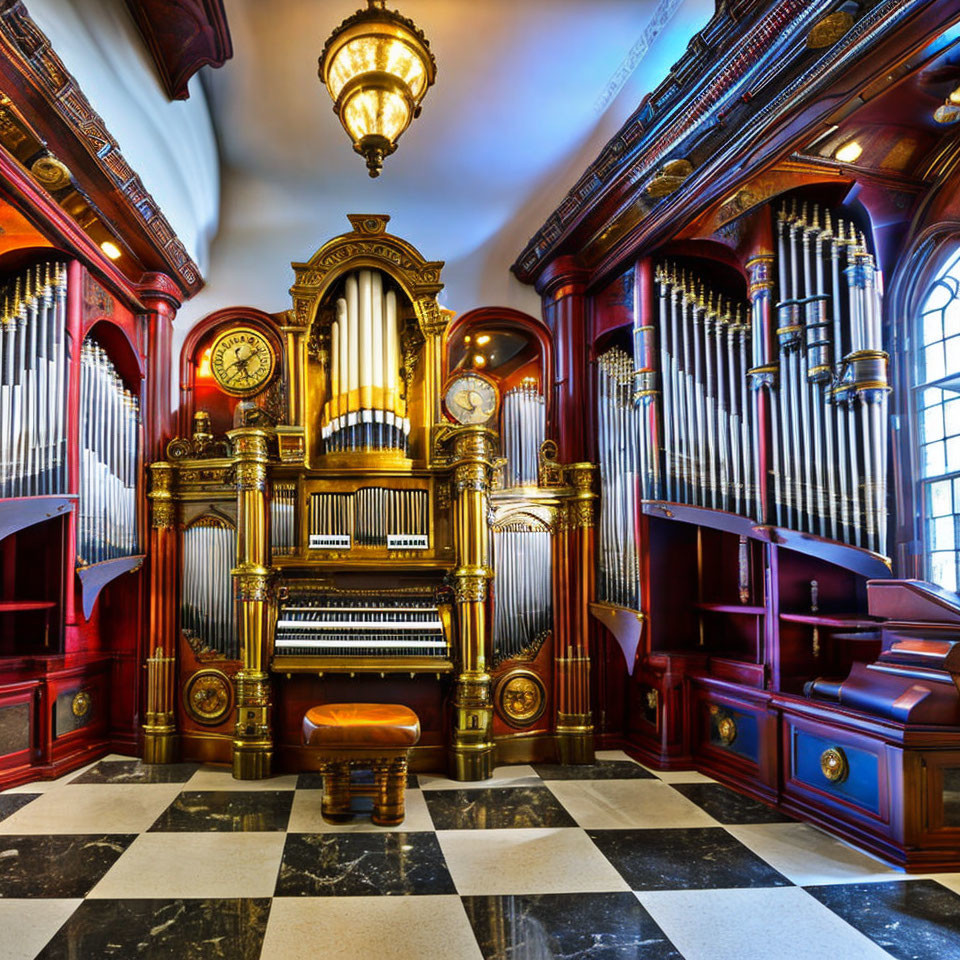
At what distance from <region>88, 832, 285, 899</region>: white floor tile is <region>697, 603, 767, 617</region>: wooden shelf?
331 cm

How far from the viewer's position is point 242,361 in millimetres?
7082

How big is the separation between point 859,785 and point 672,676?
1.70 m

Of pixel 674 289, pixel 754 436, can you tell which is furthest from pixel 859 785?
pixel 674 289

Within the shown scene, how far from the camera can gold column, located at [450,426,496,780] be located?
5383mm

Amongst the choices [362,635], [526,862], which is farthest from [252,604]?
[526,862]

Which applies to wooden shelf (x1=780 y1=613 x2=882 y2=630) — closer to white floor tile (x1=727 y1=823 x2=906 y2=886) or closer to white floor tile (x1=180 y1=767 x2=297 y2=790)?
white floor tile (x1=727 y1=823 x2=906 y2=886)

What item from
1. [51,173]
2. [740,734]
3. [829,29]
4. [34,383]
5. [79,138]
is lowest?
[740,734]

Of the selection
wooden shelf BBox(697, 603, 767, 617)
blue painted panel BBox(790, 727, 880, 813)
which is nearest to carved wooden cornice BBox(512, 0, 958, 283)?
wooden shelf BBox(697, 603, 767, 617)

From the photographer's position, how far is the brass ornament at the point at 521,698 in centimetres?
591

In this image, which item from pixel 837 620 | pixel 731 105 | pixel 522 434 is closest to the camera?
pixel 731 105

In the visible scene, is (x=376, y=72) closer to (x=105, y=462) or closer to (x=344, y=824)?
(x=105, y=462)

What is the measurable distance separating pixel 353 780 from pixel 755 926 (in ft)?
9.32

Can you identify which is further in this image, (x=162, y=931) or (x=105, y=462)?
(x=105, y=462)

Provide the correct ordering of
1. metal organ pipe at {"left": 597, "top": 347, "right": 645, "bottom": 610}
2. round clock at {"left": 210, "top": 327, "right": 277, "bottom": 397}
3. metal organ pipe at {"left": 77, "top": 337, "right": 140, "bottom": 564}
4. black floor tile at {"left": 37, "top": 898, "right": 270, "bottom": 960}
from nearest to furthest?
black floor tile at {"left": 37, "top": 898, "right": 270, "bottom": 960} < metal organ pipe at {"left": 77, "top": 337, "right": 140, "bottom": 564} < metal organ pipe at {"left": 597, "top": 347, "right": 645, "bottom": 610} < round clock at {"left": 210, "top": 327, "right": 277, "bottom": 397}
